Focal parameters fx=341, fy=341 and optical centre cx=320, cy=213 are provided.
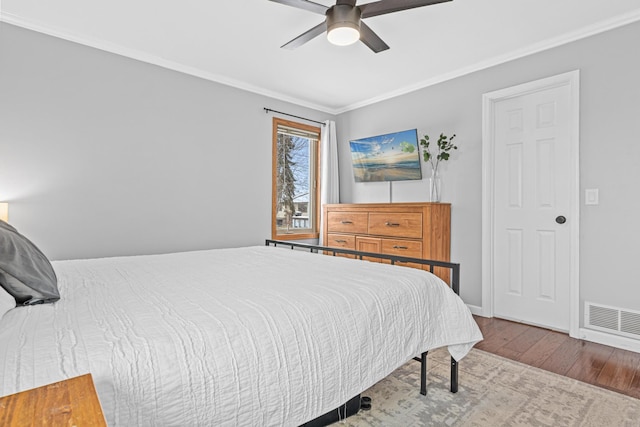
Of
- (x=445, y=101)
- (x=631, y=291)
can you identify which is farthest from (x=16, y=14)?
(x=631, y=291)

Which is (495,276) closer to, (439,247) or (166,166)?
(439,247)

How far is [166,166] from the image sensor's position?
3.36 m

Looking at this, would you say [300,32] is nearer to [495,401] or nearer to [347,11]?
[347,11]

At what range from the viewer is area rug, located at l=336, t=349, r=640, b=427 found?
5.48 ft

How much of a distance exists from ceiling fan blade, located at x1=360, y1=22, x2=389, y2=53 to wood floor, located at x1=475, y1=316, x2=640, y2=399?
2332 mm

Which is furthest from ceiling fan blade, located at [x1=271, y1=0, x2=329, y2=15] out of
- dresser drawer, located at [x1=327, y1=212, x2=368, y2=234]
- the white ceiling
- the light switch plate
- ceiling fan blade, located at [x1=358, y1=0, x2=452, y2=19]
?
the light switch plate

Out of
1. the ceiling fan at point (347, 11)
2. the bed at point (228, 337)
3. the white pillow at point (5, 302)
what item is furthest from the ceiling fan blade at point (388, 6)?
the white pillow at point (5, 302)

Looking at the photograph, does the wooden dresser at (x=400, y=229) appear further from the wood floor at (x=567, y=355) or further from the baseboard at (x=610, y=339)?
the baseboard at (x=610, y=339)

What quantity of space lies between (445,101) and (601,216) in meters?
1.80

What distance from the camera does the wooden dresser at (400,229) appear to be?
3344 millimetres

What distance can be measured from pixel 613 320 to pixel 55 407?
3402 millimetres

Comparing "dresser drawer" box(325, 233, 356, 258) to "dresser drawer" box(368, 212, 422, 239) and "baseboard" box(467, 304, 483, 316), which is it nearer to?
"dresser drawer" box(368, 212, 422, 239)

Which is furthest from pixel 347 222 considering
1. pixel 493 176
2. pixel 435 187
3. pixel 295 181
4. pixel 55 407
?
pixel 55 407

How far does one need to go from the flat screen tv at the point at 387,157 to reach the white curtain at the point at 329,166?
291 mm
